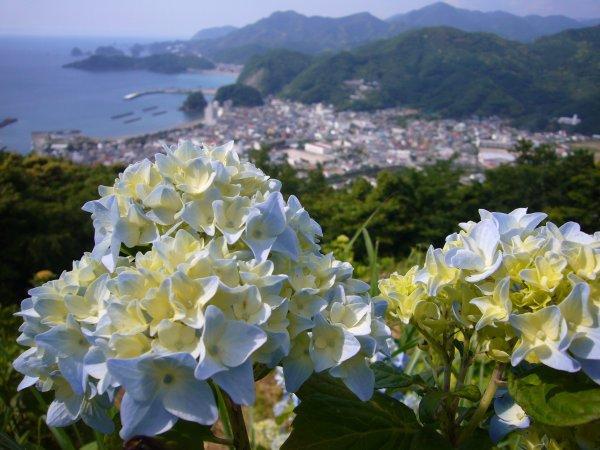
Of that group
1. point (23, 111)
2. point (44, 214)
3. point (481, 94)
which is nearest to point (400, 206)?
point (44, 214)

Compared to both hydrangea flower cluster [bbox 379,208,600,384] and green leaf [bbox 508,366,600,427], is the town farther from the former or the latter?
green leaf [bbox 508,366,600,427]

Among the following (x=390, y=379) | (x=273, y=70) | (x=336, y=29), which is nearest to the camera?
(x=390, y=379)

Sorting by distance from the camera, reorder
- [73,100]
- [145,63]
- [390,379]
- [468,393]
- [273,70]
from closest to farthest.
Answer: [468,393] < [390,379] < [73,100] < [273,70] < [145,63]

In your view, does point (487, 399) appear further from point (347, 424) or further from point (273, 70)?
point (273, 70)

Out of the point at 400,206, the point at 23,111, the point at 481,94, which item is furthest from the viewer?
the point at 481,94

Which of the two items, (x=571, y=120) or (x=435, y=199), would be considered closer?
(x=435, y=199)

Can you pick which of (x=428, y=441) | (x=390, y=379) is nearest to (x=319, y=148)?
(x=390, y=379)

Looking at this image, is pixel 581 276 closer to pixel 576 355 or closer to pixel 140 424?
pixel 576 355

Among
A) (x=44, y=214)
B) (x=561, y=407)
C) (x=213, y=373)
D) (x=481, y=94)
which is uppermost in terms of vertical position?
(x=213, y=373)
